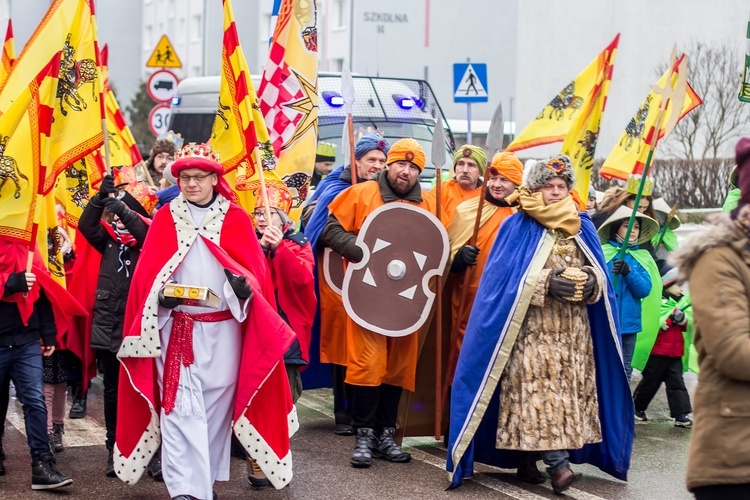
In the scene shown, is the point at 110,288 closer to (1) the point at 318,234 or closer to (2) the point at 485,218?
(1) the point at 318,234

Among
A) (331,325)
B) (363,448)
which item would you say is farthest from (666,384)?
(363,448)

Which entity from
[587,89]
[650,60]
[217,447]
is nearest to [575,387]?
[217,447]

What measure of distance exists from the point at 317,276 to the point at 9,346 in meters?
2.52

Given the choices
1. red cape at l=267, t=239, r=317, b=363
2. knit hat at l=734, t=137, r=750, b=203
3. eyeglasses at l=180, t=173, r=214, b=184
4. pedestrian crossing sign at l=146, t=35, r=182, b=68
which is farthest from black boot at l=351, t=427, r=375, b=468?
pedestrian crossing sign at l=146, t=35, r=182, b=68

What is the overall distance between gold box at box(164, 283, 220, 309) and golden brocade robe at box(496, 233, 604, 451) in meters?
1.73

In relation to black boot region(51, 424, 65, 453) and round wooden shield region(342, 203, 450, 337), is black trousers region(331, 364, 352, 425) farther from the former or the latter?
black boot region(51, 424, 65, 453)

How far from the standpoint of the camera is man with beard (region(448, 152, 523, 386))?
7.79 metres

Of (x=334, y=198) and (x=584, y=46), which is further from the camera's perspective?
(x=584, y=46)

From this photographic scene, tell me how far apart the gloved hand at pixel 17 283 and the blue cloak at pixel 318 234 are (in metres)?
2.13

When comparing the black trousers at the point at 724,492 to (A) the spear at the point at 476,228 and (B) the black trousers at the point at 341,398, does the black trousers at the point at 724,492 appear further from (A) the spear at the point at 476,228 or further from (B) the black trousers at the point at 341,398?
(B) the black trousers at the point at 341,398

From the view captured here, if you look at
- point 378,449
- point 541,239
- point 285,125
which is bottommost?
point 378,449

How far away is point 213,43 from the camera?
155 ft

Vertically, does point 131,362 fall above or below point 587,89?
below

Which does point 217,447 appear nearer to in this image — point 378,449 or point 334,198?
point 378,449
